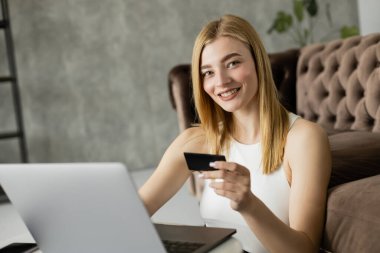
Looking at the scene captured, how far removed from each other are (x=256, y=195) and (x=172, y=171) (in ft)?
0.85

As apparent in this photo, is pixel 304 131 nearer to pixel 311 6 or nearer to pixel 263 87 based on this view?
pixel 263 87

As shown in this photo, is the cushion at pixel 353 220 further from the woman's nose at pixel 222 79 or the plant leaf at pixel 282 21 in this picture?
the plant leaf at pixel 282 21

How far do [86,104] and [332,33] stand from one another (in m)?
2.62

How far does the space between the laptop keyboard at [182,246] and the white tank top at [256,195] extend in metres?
0.33

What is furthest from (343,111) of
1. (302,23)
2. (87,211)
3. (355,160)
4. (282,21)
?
(302,23)

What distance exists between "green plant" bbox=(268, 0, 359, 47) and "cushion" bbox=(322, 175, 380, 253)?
4.19 meters

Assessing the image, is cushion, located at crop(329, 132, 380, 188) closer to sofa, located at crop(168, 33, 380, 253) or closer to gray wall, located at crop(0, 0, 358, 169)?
sofa, located at crop(168, 33, 380, 253)

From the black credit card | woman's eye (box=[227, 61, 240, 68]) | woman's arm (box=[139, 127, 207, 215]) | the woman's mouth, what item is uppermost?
woman's eye (box=[227, 61, 240, 68])

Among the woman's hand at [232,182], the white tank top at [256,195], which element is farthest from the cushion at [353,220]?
the woman's hand at [232,182]

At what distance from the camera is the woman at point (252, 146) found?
130 centimetres

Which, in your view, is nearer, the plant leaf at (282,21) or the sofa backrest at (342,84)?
the sofa backrest at (342,84)

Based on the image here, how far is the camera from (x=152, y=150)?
5559 mm

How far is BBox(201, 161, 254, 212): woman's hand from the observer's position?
1.00 m

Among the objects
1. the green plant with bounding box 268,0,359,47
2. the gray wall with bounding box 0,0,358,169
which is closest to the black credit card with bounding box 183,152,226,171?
the gray wall with bounding box 0,0,358,169
